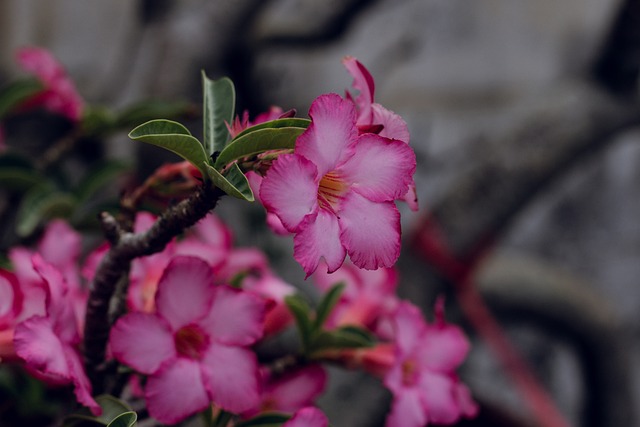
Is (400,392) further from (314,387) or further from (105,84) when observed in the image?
(105,84)

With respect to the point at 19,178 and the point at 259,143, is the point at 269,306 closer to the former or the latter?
the point at 259,143

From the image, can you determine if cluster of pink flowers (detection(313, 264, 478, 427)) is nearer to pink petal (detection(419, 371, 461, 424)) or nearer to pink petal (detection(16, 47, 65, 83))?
pink petal (detection(419, 371, 461, 424))

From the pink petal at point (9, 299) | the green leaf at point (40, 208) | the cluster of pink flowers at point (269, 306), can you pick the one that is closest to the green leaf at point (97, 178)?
the green leaf at point (40, 208)

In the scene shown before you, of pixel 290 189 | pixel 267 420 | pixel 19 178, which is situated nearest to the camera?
pixel 290 189

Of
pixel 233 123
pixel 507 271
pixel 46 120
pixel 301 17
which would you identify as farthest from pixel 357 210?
pixel 507 271

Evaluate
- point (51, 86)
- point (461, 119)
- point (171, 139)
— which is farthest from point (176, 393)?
point (461, 119)

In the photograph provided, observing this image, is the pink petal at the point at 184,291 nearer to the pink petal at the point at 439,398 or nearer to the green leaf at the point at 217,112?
the green leaf at the point at 217,112
